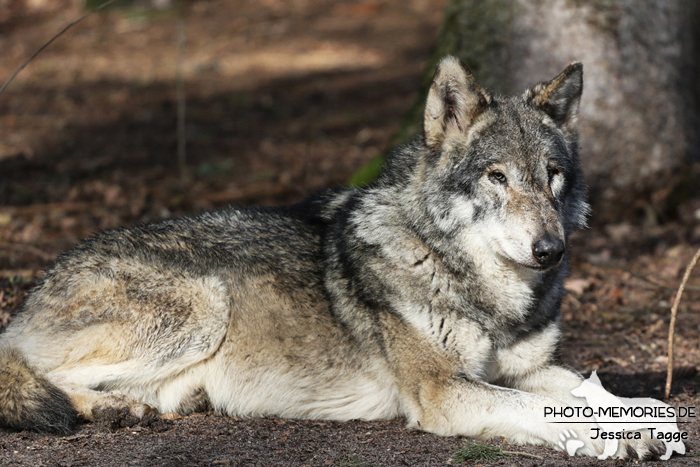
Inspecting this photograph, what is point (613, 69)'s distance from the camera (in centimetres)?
824

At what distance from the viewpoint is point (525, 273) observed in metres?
4.48

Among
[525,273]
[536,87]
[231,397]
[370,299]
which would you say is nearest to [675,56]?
[536,87]

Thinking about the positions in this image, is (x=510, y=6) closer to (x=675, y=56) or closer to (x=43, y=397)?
(x=675, y=56)

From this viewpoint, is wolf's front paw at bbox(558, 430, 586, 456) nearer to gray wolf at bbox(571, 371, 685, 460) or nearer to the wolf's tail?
gray wolf at bbox(571, 371, 685, 460)

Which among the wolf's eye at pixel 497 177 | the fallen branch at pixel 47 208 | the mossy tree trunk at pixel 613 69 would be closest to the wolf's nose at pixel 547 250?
the wolf's eye at pixel 497 177

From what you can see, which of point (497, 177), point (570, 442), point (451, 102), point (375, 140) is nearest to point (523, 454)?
point (570, 442)

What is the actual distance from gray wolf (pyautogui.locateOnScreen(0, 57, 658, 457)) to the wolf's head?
1 cm

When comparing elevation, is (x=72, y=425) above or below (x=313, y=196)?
below

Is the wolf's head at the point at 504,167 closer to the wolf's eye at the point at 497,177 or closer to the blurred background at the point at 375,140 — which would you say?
the wolf's eye at the point at 497,177

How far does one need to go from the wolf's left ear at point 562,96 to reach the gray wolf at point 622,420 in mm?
1814

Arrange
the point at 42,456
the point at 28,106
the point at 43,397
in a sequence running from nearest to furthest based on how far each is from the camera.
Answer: the point at 42,456, the point at 43,397, the point at 28,106

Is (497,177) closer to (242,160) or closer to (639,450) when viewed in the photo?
(639,450)

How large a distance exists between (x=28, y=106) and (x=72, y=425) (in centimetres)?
1070

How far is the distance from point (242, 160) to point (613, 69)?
5.66 meters
